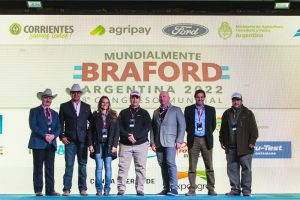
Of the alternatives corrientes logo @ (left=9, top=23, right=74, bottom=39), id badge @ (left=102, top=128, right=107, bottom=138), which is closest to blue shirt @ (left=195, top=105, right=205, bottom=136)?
id badge @ (left=102, top=128, right=107, bottom=138)

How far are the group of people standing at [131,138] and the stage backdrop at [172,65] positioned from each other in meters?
1.82

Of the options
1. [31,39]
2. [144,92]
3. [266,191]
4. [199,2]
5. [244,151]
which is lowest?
[266,191]

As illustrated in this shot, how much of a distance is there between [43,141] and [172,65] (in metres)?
2.84

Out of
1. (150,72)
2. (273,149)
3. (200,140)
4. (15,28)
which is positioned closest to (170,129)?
(200,140)

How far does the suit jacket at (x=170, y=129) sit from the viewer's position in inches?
263

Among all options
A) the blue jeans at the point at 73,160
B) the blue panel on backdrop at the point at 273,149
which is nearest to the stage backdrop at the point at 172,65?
the blue panel on backdrop at the point at 273,149

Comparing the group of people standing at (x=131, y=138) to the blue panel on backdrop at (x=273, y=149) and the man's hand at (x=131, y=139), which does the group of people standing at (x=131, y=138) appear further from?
the blue panel on backdrop at (x=273, y=149)

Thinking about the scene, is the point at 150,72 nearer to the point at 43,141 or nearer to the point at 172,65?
the point at 172,65

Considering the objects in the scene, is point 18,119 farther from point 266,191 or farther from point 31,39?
point 266,191

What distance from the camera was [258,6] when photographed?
8.88 meters

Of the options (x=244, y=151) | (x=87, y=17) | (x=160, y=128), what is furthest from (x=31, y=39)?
(x=244, y=151)

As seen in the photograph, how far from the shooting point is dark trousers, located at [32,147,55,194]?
21.5ft

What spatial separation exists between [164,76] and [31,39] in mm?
2062

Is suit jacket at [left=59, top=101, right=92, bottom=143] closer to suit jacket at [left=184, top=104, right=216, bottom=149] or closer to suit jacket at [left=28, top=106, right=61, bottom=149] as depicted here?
suit jacket at [left=28, top=106, right=61, bottom=149]
